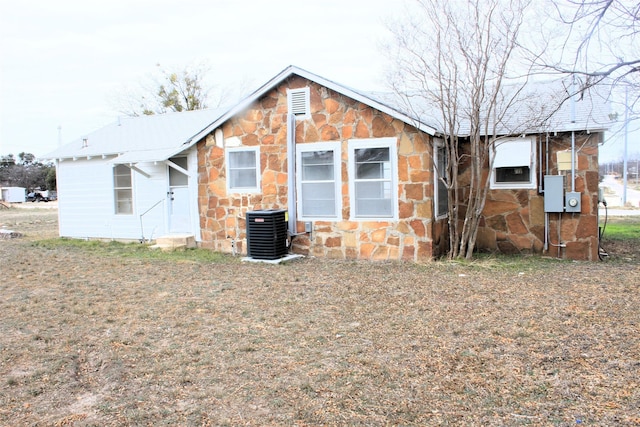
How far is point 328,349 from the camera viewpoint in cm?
492

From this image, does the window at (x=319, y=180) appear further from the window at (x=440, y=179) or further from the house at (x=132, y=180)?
the house at (x=132, y=180)

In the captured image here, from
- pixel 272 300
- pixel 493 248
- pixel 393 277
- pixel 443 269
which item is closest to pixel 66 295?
pixel 272 300

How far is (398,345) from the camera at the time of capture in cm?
493

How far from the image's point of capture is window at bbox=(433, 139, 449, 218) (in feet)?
32.3

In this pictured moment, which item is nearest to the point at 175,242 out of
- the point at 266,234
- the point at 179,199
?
the point at 179,199

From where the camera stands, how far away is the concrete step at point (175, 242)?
1193 centimetres

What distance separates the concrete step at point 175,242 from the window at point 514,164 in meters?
6.90

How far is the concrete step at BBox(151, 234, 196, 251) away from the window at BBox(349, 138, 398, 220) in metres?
4.24

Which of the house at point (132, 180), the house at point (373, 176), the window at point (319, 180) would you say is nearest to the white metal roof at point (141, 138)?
the house at point (132, 180)

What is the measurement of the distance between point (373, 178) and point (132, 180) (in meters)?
7.27

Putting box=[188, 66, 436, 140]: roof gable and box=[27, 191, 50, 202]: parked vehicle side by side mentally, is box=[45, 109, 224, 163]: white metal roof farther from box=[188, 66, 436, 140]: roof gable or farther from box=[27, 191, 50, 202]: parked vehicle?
box=[27, 191, 50, 202]: parked vehicle

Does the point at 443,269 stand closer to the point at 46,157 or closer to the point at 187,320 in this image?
the point at 187,320

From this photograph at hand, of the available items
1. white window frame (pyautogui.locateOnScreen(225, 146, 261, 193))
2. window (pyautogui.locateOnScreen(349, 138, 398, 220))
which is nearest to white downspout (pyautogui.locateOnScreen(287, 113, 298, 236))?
white window frame (pyautogui.locateOnScreen(225, 146, 261, 193))

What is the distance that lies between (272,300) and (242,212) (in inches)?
183
